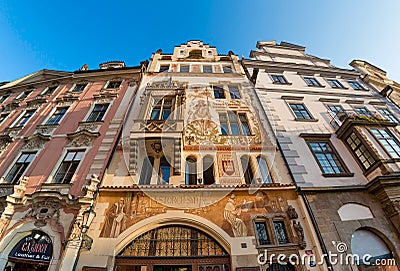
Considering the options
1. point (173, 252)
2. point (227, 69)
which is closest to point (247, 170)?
point (173, 252)

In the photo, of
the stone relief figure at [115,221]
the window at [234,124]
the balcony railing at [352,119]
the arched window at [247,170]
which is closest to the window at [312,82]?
the balcony railing at [352,119]

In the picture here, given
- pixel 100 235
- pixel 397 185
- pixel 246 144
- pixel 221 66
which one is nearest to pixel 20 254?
pixel 100 235

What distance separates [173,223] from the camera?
8711 millimetres

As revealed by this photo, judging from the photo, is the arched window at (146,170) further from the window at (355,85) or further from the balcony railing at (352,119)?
the window at (355,85)

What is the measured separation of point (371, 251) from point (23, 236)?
14905 mm

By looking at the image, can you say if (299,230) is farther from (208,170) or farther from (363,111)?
(363,111)

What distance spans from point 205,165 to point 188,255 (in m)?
4.56

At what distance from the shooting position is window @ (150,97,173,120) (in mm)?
13114

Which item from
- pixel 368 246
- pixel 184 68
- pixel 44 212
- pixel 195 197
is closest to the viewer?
pixel 368 246

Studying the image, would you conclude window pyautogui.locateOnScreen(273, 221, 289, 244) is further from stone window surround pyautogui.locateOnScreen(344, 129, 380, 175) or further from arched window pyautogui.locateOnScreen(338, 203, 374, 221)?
stone window surround pyautogui.locateOnScreen(344, 129, 380, 175)

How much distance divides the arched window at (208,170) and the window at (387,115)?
13.8 m

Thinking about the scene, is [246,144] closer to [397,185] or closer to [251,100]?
[251,100]

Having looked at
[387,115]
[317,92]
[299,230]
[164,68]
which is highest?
[164,68]

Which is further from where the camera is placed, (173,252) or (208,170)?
(208,170)
